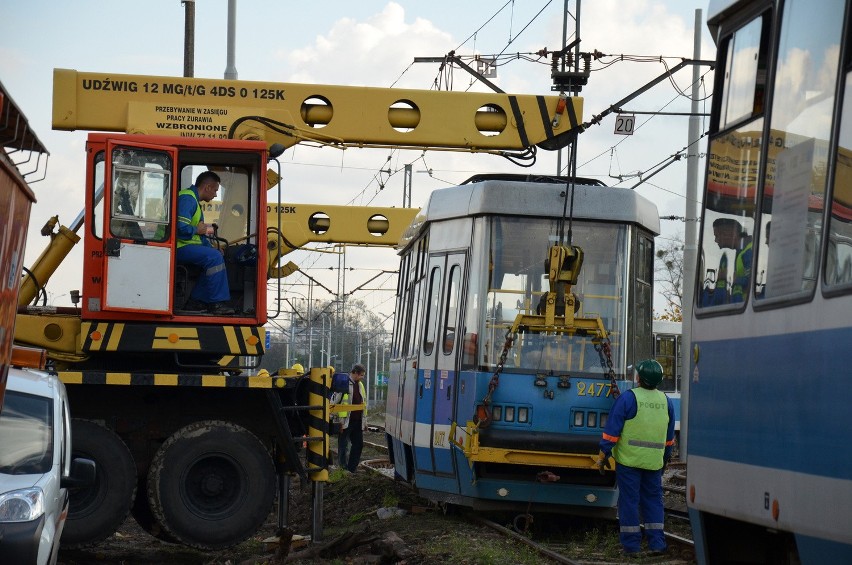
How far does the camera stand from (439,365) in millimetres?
14336

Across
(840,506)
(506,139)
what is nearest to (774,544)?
(840,506)

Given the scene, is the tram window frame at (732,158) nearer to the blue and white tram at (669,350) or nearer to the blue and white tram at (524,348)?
the blue and white tram at (524,348)

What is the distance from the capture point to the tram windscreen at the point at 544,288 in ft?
44.1

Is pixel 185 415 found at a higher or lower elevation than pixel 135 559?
higher

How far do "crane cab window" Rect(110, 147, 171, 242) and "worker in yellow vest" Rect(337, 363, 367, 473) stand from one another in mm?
10662

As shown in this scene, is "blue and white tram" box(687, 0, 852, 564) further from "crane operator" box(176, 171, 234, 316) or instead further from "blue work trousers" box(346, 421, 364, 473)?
"blue work trousers" box(346, 421, 364, 473)

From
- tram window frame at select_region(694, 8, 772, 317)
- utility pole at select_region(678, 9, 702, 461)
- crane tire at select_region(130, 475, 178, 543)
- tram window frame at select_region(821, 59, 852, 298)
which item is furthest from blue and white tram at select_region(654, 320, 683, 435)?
tram window frame at select_region(821, 59, 852, 298)

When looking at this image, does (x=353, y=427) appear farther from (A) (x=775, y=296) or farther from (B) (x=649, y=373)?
(A) (x=775, y=296)

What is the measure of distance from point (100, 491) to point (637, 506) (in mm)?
4613

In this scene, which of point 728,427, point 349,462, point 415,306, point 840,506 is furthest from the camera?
point 349,462

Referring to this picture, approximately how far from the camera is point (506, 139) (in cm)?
1541

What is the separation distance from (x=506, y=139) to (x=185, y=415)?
493 cm

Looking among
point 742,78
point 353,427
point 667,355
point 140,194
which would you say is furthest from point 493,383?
point 667,355

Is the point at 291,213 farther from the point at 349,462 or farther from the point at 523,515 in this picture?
the point at 523,515
